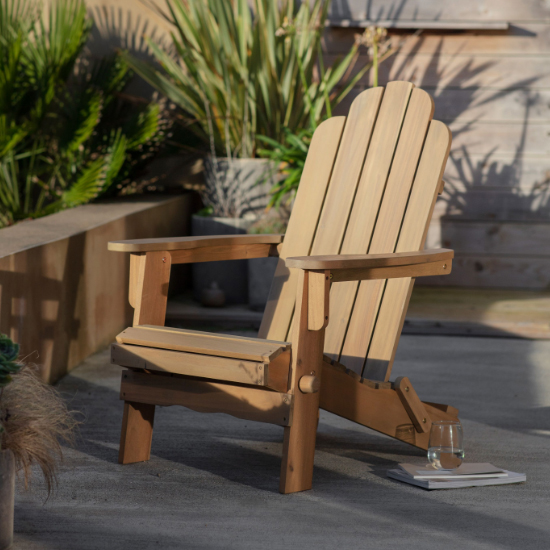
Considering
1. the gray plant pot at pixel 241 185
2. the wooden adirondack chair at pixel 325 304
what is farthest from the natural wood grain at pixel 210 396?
Result: the gray plant pot at pixel 241 185

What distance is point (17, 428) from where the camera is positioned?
1.56 meters

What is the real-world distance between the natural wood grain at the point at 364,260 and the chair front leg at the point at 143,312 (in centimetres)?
47

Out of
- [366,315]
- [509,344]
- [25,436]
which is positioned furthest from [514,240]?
[25,436]

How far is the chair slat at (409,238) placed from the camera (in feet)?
7.14

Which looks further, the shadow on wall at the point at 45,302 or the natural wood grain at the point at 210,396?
the shadow on wall at the point at 45,302

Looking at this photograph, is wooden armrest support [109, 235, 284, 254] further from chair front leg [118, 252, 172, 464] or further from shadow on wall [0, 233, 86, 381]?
shadow on wall [0, 233, 86, 381]

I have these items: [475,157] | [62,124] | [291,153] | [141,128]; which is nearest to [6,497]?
[291,153]

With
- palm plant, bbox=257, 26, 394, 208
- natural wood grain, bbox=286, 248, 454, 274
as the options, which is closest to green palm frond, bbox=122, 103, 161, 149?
palm plant, bbox=257, 26, 394, 208

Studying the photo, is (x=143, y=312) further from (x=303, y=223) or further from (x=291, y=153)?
(x=291, y=153)

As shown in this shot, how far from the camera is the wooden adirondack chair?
184cm

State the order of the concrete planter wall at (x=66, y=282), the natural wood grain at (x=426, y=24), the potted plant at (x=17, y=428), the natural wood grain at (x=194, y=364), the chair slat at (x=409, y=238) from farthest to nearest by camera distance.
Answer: the natural wood grain at (x=426, y=24) → the concrete planter wall at (x=66, y=282) → the chair slat at (x=409, y=238) → the natural wood grain at (x=194, y=364) → the potted plant at (x=17, y=428)

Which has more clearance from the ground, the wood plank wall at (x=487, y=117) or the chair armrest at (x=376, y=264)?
the wood plank wall at (x=487, y=117)

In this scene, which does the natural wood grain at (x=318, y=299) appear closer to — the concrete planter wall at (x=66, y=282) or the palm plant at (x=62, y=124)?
the concrete planter wall at (x=66, y=282)

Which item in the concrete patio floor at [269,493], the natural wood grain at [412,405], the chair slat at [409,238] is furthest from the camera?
the chair slat at [409,238]
